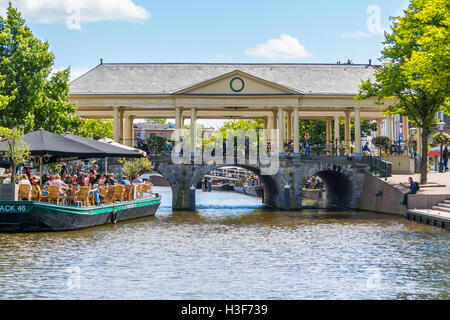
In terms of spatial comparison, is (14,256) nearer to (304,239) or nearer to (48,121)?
(304,239)

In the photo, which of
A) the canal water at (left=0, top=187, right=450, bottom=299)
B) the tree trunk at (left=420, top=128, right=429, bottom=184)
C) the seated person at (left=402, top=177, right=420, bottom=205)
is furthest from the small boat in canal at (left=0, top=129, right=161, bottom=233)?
the tree trunk at (left=420, top=128, right=429, bottom=184)

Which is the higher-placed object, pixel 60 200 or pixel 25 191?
pixel 25 191

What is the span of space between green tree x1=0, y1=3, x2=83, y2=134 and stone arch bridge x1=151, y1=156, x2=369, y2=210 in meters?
6.99

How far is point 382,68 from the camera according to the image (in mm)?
37062

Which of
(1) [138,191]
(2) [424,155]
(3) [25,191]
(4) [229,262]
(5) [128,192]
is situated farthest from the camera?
(2) [424,155]

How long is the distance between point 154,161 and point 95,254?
21294 millimetres

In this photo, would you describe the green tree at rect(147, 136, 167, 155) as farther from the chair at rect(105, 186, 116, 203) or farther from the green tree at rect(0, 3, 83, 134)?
the chair at rect(105, 186, 116, 203)

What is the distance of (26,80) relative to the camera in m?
37.8

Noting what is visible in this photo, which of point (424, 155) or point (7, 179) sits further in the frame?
point (424, 155)

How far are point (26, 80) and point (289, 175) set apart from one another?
55.8 feet

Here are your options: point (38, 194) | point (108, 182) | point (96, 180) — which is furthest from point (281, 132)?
point (38, 194)

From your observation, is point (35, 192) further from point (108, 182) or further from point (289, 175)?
point (289, 175)

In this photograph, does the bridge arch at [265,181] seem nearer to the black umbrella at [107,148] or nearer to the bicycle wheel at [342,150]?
the bicycle wheel at [342,150]
